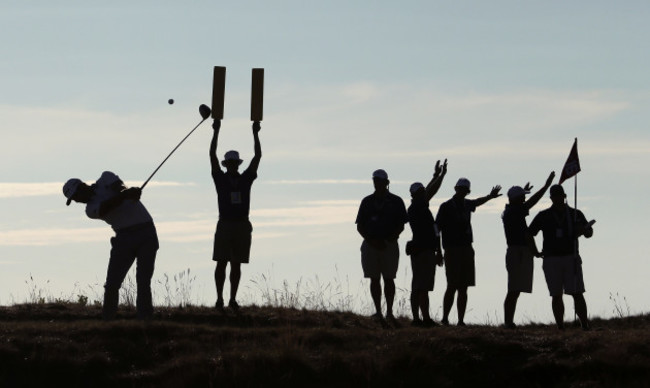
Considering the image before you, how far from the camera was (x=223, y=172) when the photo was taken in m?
19.3

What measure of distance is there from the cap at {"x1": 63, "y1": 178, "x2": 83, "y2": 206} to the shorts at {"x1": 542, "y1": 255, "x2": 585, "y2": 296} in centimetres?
669

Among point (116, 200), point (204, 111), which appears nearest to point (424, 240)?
point (204, 111)

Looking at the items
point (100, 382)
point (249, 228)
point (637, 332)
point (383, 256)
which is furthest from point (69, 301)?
point (637, 332)

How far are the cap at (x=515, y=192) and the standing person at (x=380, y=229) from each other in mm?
1567

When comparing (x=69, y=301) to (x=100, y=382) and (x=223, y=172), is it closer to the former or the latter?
(x=223, y=172)

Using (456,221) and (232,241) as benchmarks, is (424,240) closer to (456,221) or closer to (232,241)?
(456,221)

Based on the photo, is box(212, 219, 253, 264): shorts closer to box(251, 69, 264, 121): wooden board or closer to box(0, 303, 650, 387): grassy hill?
box(251, 69, 264, 121): wooden board

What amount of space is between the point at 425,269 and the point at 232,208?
10.2 feet

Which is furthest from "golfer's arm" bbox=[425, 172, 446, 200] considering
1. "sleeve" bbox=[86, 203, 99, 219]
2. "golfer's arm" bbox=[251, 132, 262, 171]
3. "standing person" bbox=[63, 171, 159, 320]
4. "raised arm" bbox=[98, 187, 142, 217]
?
"sleeve" bbox=[86, 203, 99, 219]

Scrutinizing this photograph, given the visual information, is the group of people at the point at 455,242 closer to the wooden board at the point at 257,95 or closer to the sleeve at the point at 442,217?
the sleeve at the point at 442,217

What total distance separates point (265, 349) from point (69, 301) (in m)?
8.05

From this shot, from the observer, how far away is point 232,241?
19.5m

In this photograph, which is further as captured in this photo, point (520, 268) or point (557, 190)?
point (520, 268)

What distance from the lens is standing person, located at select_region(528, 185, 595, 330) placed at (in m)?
18.0
